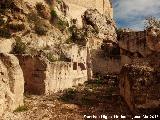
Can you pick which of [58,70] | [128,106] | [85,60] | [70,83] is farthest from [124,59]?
[128,106]

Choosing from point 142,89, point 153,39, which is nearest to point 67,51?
point 153,39

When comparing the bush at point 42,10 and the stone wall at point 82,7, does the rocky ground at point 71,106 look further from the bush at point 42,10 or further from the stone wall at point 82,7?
the stone wall at point 82,7

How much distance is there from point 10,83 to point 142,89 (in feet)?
16.5

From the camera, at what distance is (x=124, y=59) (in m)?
28.0

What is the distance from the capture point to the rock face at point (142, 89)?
12.9 metres

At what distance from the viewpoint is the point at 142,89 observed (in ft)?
43.2

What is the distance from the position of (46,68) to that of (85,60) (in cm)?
885

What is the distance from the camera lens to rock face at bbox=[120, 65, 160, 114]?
1295cm

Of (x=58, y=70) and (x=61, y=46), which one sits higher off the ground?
(x=61, y=46)

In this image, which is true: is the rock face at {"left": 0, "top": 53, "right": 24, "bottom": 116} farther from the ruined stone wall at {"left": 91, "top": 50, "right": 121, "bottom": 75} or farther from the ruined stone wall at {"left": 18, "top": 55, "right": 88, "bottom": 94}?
the ruined stone wall at {"left": 91, "top": 50, "right": 121, "bottom": 75}

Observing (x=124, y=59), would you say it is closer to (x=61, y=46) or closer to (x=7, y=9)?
(x=61, y=46)

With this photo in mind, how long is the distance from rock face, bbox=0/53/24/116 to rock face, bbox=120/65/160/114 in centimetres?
441

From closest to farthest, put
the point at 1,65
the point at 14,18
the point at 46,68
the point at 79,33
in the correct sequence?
the point at 1,65
the point at 46,68
the point at 14,18
the point at 79,33

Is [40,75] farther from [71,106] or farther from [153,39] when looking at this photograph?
[153,39]
